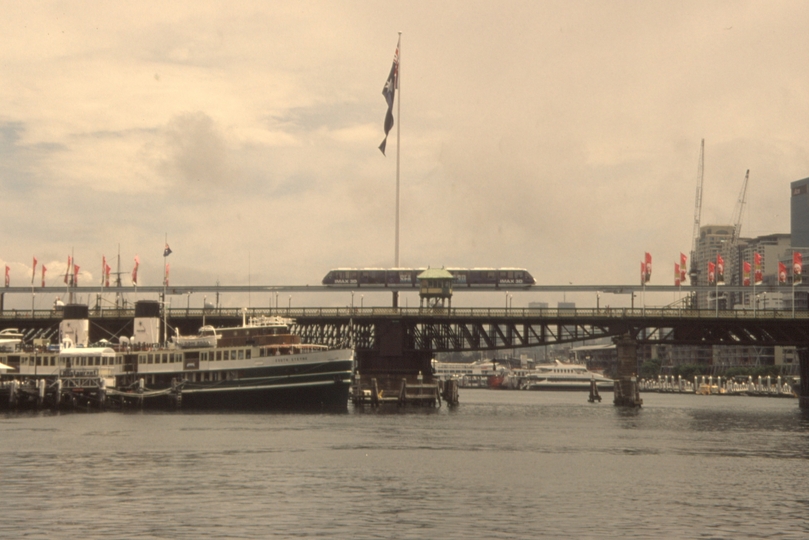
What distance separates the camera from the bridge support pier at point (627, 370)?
153 meters

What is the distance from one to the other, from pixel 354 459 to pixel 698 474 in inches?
837

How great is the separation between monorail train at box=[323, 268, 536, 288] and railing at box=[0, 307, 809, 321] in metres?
29.5

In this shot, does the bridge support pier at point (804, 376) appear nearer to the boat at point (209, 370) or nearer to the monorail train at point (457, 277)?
the monorail train at point (457, 277)

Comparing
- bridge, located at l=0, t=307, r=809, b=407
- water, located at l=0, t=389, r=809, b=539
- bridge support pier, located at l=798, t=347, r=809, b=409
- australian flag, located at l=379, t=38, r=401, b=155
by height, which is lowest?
water, located at l=0, t=389, r=809, b=539

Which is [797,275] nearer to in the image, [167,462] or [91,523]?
[167,462]

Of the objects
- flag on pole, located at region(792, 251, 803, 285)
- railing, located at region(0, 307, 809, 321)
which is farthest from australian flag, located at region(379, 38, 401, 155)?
flag on pole, located at region(792, 251, 803, 285)

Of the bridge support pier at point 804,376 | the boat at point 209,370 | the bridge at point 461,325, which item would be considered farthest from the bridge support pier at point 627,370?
the boat at point 209,370

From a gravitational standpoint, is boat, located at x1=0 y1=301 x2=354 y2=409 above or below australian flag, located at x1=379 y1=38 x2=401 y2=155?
below

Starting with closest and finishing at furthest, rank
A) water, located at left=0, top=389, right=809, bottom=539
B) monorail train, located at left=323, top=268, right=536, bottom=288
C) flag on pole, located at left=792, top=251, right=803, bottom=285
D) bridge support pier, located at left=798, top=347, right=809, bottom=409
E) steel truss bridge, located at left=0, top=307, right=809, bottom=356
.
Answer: water, located at left=0, top=389, right=809, bottom=539 < steel truss bridge, located at left=0, top=307, right=809, bottom=356 < flag on pole, located at left=792, top=251, right=803, bottom=285 < bridge support pier, located at left=798, top=347, right=809, bottom=409 < monorail train, located at left=323, top=268, right=536, bottom=288

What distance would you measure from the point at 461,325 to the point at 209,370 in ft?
135

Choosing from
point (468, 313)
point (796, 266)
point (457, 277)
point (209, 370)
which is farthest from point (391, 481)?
point (457, 277)

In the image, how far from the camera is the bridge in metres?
153

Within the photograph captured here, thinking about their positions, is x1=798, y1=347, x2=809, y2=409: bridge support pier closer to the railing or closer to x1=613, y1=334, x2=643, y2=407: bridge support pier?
the railing

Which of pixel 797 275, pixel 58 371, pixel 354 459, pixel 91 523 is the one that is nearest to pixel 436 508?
pixel 91 523
